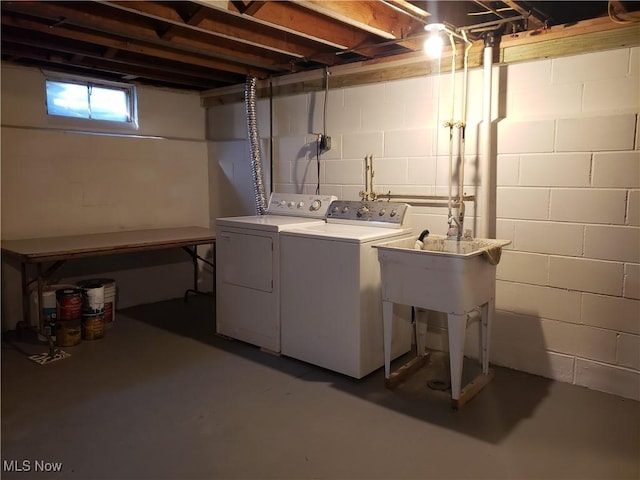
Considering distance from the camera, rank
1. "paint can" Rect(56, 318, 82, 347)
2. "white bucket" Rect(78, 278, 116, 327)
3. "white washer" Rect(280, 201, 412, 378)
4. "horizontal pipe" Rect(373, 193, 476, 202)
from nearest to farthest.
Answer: "white washer" Rect(280, 201, 412, 378)
"horizontal pipe" Rect(373, 193, 476, 202)
"paint can" Rect(56, 318, 82, 347)
"white bucket" Rect(78, 278, 116, 327)

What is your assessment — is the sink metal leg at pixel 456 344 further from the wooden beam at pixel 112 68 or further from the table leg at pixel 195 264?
the wooden beam at pixel 112 68

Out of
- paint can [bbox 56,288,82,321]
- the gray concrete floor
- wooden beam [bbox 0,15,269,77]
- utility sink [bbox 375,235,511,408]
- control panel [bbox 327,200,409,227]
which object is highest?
wooden beam [bbox 0,15,269,77]

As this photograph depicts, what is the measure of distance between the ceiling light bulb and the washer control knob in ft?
3.50

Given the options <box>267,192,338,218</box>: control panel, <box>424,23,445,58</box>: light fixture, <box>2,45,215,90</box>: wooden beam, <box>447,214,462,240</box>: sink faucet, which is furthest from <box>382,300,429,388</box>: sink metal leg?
<box>2,45,215,90</box>: wooden beam

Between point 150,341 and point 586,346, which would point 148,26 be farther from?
point 586,346

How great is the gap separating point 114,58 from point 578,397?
A: 3.72 meters

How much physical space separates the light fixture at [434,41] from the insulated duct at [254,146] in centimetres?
159

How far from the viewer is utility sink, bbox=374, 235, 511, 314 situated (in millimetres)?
2486

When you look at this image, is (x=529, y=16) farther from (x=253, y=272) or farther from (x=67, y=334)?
(x=67, y=334)

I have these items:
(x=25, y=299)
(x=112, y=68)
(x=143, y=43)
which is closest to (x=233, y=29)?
(x=143, y=43)

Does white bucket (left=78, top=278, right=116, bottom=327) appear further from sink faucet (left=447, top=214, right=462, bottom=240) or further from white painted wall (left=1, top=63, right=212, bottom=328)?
sink faucet (left=447, top=214, right=462, bottom=240)

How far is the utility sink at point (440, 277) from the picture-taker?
249 cm

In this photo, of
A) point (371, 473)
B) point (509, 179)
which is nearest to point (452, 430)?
point (371, 473)

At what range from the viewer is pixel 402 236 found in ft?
10.4
